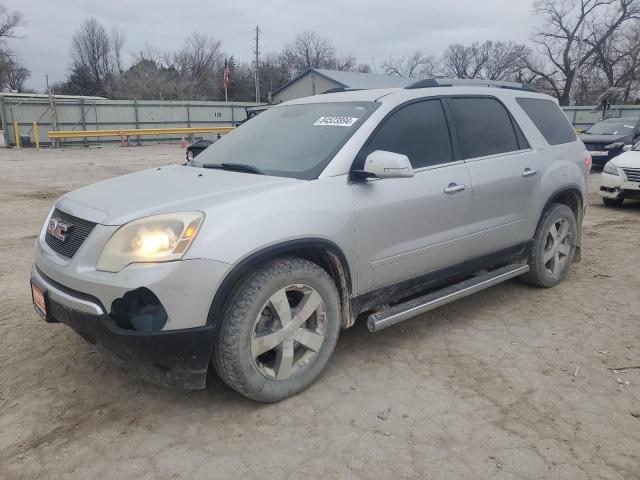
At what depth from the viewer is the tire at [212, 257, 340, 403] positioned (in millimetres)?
2660

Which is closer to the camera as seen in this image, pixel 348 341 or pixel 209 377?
pixel 209 377

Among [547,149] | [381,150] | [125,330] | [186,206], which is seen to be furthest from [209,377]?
[547,149]

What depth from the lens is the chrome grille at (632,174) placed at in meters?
9.04

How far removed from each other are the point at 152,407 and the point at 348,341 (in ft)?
4.76

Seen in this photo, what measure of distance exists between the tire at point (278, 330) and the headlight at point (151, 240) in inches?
15.0

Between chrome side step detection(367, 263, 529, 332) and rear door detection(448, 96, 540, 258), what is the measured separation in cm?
20

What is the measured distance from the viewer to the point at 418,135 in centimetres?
360

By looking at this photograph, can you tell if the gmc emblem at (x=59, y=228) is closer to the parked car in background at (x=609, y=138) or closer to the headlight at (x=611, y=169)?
the headlight at (x=611, y=169)

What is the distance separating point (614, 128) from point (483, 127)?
45.2 ft

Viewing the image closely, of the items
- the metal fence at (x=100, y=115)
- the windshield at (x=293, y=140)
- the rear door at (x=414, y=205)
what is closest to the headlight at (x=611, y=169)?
the rear door at (x=414, y=205)

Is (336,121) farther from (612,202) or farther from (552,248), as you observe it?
(612,202)

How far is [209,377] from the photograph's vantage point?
3.24 meters

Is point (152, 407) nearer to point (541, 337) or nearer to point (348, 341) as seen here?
point (348, 341)

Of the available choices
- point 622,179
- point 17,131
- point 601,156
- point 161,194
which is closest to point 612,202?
point 622,179
